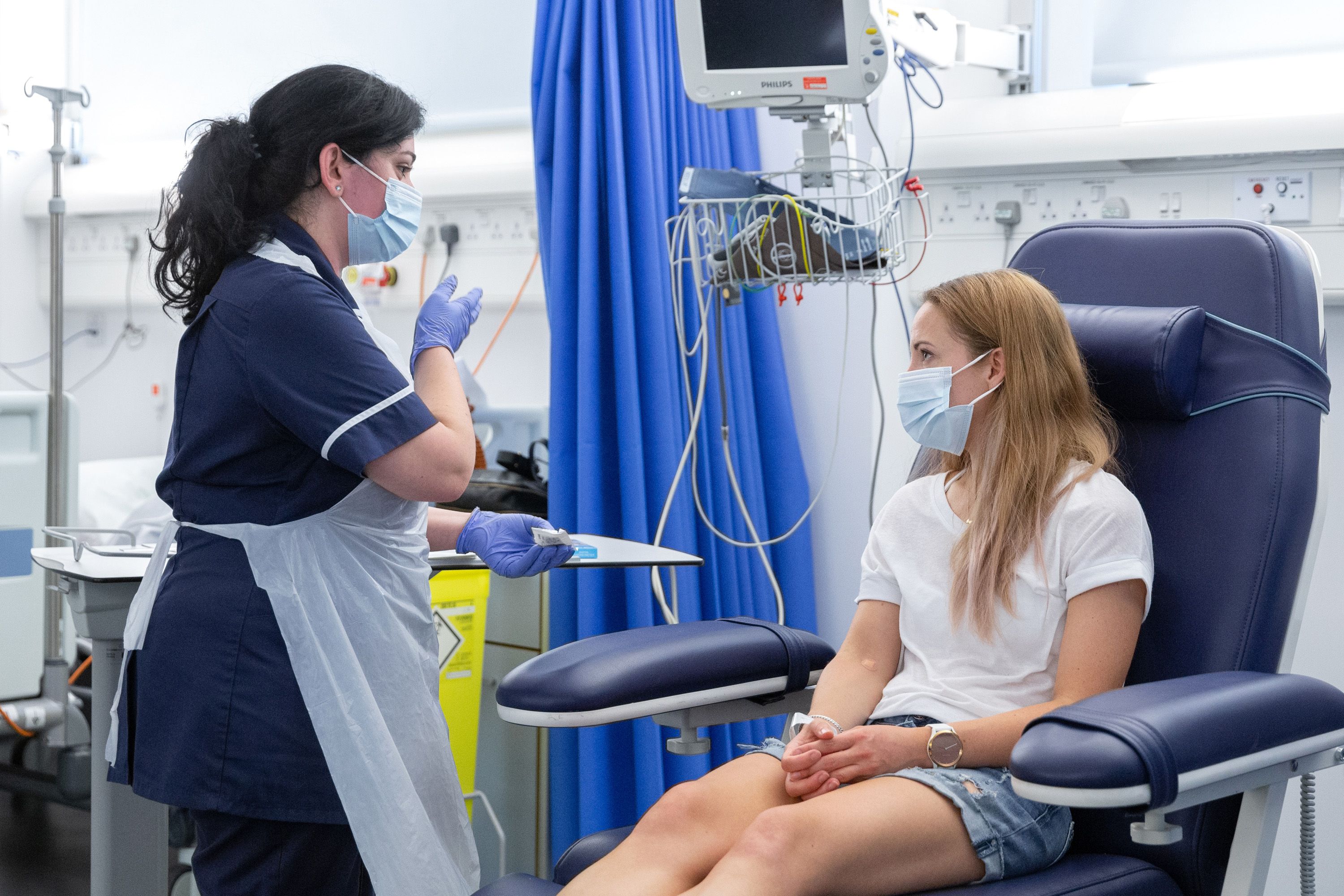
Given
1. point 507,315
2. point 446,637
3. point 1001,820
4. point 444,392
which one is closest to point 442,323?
point 444,392

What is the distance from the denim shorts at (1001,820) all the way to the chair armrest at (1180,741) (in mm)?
186

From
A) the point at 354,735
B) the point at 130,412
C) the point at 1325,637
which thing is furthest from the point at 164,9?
the point at 1325,637

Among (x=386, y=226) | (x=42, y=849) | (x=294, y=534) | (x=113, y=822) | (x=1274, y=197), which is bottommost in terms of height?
(x=42, y=849)

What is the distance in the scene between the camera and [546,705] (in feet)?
4.83

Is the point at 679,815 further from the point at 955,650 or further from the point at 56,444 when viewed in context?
the point at 56,444

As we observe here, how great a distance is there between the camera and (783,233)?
199 cm

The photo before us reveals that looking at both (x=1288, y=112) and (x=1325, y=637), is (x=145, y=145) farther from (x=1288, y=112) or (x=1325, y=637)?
(x=1325, y=637)

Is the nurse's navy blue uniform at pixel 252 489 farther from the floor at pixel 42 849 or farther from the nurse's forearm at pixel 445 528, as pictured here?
the floor at pixel 42 849

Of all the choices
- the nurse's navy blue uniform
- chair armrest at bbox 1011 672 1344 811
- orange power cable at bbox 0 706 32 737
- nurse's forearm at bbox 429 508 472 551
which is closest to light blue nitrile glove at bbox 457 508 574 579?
nurse's forearm at bbox 429 508 472 551

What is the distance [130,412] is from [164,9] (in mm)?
1301

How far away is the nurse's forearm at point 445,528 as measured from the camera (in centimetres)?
177

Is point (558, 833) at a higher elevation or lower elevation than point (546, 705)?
lower

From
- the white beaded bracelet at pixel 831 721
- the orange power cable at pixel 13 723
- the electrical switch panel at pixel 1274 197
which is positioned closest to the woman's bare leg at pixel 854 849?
the white beaded bracelet at pixel 831 721

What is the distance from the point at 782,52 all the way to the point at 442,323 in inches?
27.9
